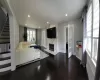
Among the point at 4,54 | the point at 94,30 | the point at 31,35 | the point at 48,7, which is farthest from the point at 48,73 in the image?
the point at 31,35

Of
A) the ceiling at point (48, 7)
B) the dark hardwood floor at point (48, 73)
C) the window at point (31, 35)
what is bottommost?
the dark hardwood floor at point (48, 73)

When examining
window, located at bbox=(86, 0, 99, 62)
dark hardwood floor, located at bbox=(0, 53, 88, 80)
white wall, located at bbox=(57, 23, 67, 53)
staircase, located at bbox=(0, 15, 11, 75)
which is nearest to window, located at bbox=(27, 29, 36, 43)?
white wall, located at bbox=(57, 23, 67, 53)

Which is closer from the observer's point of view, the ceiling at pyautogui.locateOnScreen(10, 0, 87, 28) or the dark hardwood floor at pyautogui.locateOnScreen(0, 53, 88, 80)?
the dark hardwood floor at pyautogui.locateOnScreen(0, 53, 88, 80)

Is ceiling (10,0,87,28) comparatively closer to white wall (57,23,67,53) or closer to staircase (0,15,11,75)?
staircase (0,15,11,75)

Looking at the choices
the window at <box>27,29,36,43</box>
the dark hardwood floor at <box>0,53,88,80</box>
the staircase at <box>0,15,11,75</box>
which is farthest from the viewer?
the window at <box>27,29,36,43</box>

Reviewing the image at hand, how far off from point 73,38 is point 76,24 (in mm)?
1079

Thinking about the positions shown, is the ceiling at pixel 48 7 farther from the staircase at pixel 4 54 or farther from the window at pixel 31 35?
the window at pixel 31 35

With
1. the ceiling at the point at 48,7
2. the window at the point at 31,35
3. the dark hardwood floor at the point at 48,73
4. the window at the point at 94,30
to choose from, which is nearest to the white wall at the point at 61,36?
the ceiling at the point at 48,7

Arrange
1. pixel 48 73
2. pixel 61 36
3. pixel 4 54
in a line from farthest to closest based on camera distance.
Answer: pixel 61 36, pixel 4 54, pixel 48 73

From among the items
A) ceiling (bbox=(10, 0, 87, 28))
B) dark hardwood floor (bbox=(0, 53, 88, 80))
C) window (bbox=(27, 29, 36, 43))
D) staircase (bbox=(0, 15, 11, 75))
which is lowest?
dark hardwood floor (bbox=(0, 53, 88, 80))

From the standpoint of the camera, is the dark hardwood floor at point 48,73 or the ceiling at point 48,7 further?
the ceiling at point 48,7

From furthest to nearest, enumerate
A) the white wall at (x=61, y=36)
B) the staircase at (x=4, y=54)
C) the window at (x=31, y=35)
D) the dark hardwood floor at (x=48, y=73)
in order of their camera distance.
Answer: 1. the window at (x=31, y=35)
2. the white wall at (x=61, y=36)
3. the staircase at (x=4, y=54)
4. the dark hardwood floor at (x=48, y=73)

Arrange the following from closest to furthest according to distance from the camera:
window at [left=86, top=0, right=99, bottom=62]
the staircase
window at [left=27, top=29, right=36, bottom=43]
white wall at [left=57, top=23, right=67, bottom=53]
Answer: window at [left=86, top=0, right=99, bottom=62] < the staircase < white wall at [left=57, top=23, right=67, bottom=53] < window at [left=27, top=29, right=36, bottom=43]

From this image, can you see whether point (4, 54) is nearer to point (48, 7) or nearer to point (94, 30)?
point (48, 7)
